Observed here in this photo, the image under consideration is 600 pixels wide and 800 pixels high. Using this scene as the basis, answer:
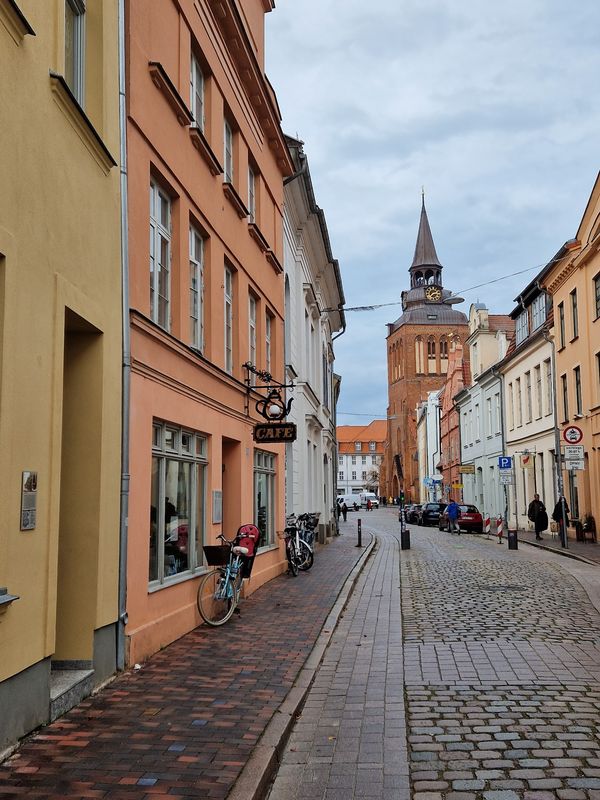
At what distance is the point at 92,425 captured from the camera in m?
7.03

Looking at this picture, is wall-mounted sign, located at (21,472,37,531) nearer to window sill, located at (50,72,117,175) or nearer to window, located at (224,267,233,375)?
window sill, located at (50,72,117,175)

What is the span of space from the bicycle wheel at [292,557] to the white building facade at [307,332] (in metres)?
3.18

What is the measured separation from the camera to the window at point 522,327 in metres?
37.3

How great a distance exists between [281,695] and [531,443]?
30.7 metres

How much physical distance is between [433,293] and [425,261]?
4278 mm

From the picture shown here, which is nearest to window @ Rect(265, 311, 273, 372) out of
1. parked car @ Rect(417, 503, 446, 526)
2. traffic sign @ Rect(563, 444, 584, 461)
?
traffic sign @ Rect(563, 444, 584, 461)

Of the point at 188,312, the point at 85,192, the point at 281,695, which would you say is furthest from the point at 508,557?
the point at 85,192

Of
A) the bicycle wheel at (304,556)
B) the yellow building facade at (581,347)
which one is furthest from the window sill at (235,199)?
the yellow building facade at (581,347)

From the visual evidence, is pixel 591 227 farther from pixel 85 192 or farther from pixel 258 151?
pixel 85 192

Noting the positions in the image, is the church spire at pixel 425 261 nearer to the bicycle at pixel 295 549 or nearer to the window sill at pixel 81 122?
the bicycle at pixel 295 549

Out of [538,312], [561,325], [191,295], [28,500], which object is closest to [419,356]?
[538,312]

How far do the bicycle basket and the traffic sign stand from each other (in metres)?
13.7

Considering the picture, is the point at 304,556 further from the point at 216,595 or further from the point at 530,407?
the point at 530,407

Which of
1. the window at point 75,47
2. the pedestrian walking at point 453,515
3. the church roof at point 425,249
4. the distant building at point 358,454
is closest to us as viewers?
the window at point 75,47
